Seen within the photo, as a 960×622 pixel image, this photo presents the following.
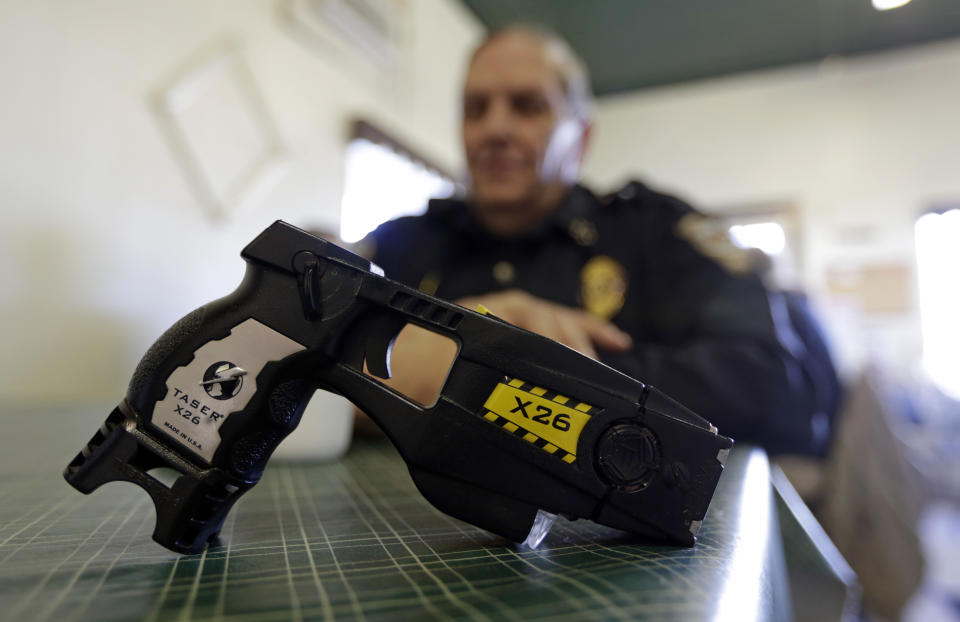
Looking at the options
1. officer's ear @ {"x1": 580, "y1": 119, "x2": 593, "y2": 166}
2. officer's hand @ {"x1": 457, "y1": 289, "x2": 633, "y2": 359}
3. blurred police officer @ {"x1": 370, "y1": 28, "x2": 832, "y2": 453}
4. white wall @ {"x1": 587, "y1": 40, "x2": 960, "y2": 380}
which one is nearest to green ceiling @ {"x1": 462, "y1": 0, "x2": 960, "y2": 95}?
white wall @ {"x1": 587, "y1": 40, "x2": 960, "y2": 380}

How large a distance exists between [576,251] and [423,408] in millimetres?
786

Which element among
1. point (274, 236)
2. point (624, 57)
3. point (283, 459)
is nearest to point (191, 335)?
point (274, 236)

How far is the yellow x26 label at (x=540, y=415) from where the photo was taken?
0.27 m

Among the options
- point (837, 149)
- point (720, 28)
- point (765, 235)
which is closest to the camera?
point (720, 28)

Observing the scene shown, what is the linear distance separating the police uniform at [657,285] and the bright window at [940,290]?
8.33 ft

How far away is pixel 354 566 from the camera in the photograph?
0.24 metres

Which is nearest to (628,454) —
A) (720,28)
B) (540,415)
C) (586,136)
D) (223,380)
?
(540,415)

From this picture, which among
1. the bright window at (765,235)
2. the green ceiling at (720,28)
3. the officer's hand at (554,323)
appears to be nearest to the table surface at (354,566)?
the officer's hand at (554,323)

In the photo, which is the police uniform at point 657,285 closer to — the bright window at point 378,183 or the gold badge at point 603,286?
the gold badge at point 603,286

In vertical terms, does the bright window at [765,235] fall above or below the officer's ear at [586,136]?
above

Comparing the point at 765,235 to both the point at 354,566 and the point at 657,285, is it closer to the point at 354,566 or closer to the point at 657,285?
the point at 657,285

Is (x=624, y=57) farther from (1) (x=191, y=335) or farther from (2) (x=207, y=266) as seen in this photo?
(1) (x=191, y=335)

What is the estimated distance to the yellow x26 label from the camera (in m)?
0.27

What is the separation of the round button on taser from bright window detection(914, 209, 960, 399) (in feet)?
11.0
